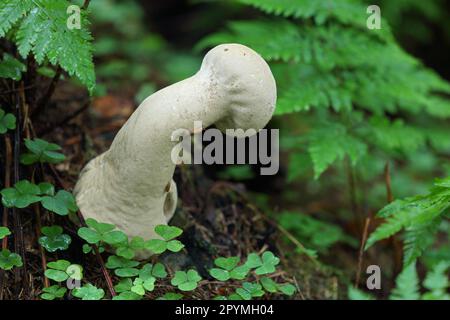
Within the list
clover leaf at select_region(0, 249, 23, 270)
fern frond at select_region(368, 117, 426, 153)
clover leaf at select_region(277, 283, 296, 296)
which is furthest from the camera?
fern frond at select_region(368, 117, 426, 153)

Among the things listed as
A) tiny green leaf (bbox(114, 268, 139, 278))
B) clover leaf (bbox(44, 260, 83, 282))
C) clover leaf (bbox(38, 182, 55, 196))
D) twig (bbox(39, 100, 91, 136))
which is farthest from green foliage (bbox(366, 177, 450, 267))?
twig (bbox(39, 100, 91, 136))

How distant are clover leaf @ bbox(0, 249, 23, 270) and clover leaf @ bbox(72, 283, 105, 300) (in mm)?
260

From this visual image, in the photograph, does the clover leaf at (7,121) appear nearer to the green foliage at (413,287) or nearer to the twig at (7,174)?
the twig at (7,174)

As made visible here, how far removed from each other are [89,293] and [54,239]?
1.04 ft

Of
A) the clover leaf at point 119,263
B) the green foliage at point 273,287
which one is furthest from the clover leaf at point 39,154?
the green foliage at point 273,287

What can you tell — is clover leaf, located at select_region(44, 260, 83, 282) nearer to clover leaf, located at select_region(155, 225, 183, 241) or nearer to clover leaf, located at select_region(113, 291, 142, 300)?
clover leaf, located at select_region(113, 291, 142, 300)

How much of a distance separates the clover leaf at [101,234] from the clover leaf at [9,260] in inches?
10.4

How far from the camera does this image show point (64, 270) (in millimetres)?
2414

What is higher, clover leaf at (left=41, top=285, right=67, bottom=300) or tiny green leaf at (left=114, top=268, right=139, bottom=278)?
tiny green leaf at (left=114, top=268, right=139, bottom=278)

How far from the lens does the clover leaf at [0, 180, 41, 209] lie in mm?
2482

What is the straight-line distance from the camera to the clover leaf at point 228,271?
2555mm

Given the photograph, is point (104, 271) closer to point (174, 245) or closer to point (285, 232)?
point (174, 245)

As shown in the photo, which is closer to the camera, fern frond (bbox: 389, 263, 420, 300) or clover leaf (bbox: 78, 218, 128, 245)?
clover leaf (bbox: 78, 218, 128, 245)
